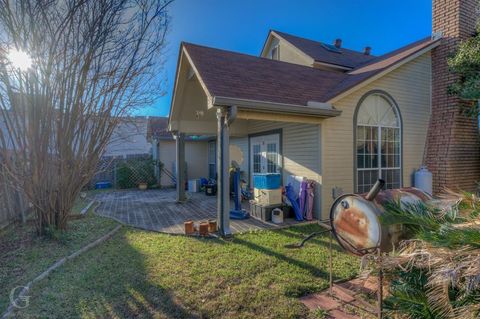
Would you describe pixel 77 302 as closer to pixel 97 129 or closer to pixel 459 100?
pixel 97 129

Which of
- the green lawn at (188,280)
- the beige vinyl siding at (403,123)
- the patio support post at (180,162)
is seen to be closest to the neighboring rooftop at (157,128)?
the patio support post at (180,162)

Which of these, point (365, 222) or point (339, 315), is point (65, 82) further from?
point (339, 315)

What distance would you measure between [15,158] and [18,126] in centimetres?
59

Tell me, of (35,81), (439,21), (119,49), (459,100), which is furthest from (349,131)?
(35,81)

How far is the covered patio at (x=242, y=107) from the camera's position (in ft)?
18.3

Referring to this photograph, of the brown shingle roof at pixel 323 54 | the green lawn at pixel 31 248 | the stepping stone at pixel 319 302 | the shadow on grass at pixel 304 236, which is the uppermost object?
the brown shingle roof at pixel 323 54

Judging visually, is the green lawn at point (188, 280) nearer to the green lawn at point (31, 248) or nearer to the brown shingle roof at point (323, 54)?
the green lawn at point (31, 248)

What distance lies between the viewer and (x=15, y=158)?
4.81m

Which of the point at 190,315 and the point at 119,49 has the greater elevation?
the point at 119,49

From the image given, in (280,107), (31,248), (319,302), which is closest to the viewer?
(319,302)

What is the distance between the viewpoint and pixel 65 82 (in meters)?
4.96

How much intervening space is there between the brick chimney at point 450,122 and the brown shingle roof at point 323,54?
388cm

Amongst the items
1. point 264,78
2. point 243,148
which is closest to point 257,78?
point 264,78

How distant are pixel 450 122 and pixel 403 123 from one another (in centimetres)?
142
